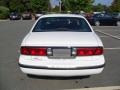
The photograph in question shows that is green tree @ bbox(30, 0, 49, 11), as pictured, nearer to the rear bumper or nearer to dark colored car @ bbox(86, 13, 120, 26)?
dark colored car @ bbox(86, 13, 120, 26)

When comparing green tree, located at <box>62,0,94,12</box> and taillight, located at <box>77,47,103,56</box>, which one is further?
green tree, located at <box>62,0,94,12</box>

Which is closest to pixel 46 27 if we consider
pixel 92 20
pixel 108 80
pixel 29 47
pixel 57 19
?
pixel 57 19

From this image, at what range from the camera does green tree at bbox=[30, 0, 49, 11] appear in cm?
8694

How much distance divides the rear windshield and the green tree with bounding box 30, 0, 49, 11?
7832 cm

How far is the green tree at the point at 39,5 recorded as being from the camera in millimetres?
86938

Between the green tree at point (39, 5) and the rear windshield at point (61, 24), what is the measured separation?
78.3 meters

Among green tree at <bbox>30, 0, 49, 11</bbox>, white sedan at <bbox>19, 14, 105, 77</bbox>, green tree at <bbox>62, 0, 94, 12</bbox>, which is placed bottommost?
green tree at <bbox>30, 0, 49, 11</bbox>

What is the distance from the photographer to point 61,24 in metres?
8.48

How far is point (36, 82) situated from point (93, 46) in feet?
5.16

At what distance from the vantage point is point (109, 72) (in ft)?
29.1

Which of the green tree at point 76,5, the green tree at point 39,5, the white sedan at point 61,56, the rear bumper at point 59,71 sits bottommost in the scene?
the green tree at point 39,5

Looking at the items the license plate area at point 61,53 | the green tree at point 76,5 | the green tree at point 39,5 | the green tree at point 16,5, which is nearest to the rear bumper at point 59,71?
the license plate area at point 61,53

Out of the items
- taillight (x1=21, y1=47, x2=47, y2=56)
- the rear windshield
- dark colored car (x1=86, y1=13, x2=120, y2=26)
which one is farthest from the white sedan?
dark colored car (x1=86, y1=13, x2=120, y2=26)

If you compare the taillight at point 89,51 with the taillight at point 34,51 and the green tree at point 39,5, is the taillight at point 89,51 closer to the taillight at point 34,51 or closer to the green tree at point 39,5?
the taillight at point 34,51
